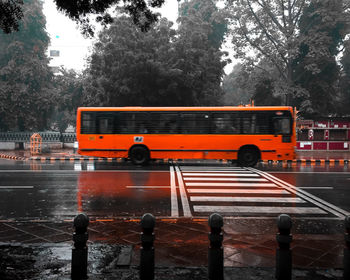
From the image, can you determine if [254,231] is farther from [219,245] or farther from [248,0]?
[248,0]

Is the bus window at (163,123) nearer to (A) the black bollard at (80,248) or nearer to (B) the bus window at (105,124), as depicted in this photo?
(B) the bus window at (105,124)

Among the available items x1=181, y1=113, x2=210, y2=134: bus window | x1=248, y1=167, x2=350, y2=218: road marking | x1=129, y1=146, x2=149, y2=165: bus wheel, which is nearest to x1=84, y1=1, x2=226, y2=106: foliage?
x1=181, y1=113, x2=210, y2=134: bus window

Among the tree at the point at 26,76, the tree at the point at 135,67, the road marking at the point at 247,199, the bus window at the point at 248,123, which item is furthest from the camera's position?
the tree at the point at 26,76

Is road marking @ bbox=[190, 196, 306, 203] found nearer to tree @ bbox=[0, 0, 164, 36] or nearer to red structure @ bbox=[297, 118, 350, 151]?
tree @ bbox=[0, 0, 164, 36]

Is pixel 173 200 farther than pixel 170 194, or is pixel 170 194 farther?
pixel 170 194

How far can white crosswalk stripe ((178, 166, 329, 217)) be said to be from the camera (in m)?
8.38

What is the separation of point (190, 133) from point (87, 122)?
5.58 m

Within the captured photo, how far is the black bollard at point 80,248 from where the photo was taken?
396 centimetres

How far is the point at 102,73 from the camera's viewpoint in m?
25.1

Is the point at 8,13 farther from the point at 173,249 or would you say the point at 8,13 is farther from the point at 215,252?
the point at 215,252

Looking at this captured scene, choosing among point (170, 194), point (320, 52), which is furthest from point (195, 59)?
point (170, 194)

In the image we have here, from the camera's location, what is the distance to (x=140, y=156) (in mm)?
18281

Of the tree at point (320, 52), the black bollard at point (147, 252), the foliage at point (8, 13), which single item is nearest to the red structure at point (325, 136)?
the tree at point (320, 52)

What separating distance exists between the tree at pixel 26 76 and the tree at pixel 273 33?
18.5 metres
